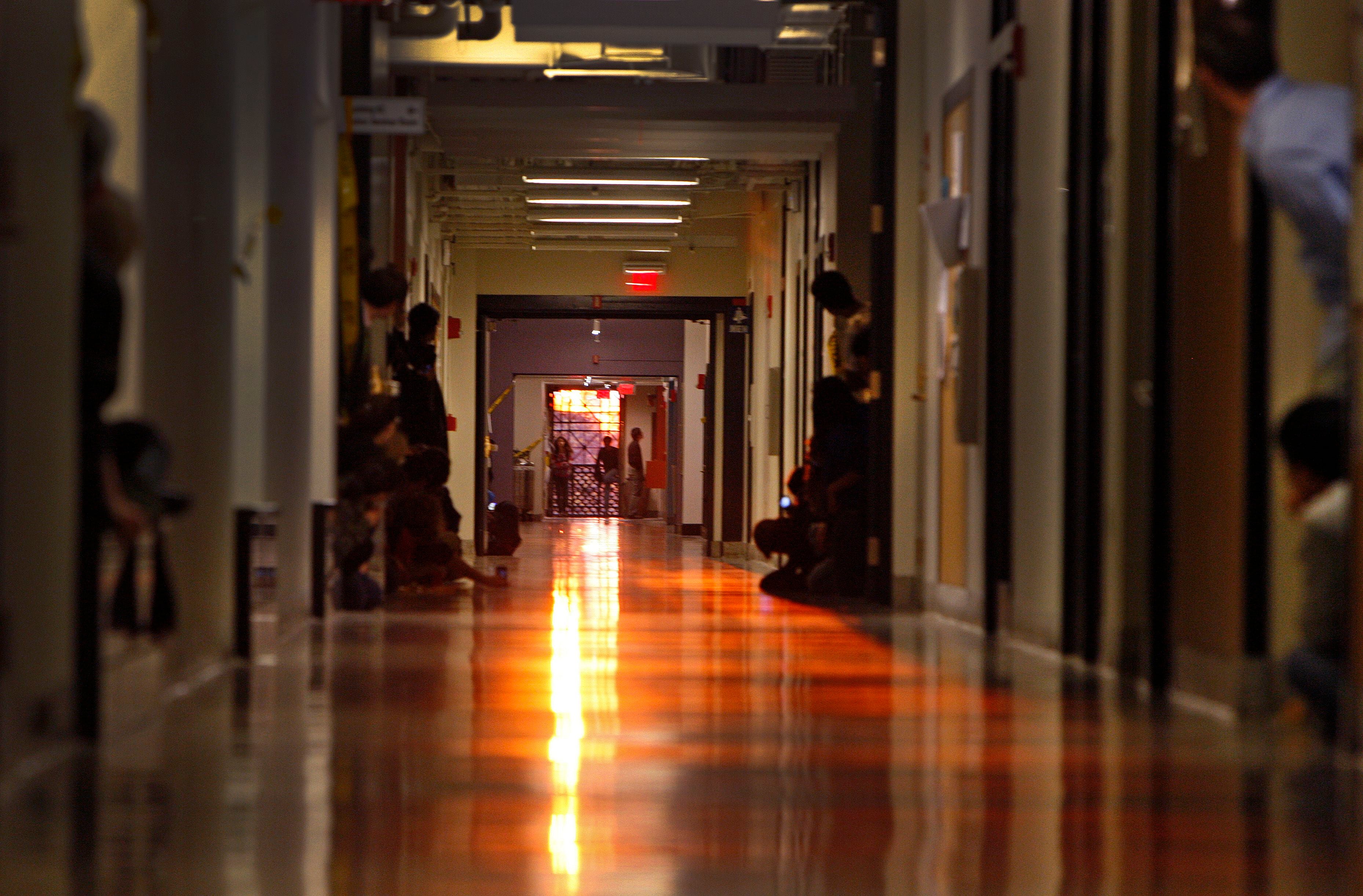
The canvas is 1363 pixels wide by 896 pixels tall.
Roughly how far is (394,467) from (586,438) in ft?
85.9

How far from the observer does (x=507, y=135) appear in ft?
28.6

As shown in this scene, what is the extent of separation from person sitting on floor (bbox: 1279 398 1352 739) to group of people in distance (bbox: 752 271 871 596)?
4.52m

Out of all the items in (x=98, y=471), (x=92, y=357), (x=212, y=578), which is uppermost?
(x=92, y=357)

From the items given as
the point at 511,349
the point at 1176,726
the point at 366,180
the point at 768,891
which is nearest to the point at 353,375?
the point at 366,180

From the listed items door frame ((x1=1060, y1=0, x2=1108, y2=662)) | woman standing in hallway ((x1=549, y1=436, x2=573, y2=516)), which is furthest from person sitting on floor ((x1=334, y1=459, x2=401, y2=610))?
woman standing in hallway ((x1=549, y1=436, x2=573, y2=516))

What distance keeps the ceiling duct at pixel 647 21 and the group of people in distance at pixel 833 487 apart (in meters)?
1.46

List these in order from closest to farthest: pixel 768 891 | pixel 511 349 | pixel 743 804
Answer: pixel 768 891, pixel 743 804, pixel 511 349

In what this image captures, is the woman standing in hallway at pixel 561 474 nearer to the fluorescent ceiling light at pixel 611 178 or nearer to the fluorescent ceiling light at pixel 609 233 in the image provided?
the fluorescent ceiling light at pixel 609 233

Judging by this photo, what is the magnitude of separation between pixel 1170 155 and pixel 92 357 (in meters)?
2.91

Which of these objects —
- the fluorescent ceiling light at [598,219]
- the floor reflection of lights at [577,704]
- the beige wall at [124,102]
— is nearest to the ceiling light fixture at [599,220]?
the fluorescent ceiling light at [598,219]

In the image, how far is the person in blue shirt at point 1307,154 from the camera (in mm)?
2951

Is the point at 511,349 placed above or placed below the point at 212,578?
above

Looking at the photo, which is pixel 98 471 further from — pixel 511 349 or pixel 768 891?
pixel 511 349

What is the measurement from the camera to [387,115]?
6.28 m
